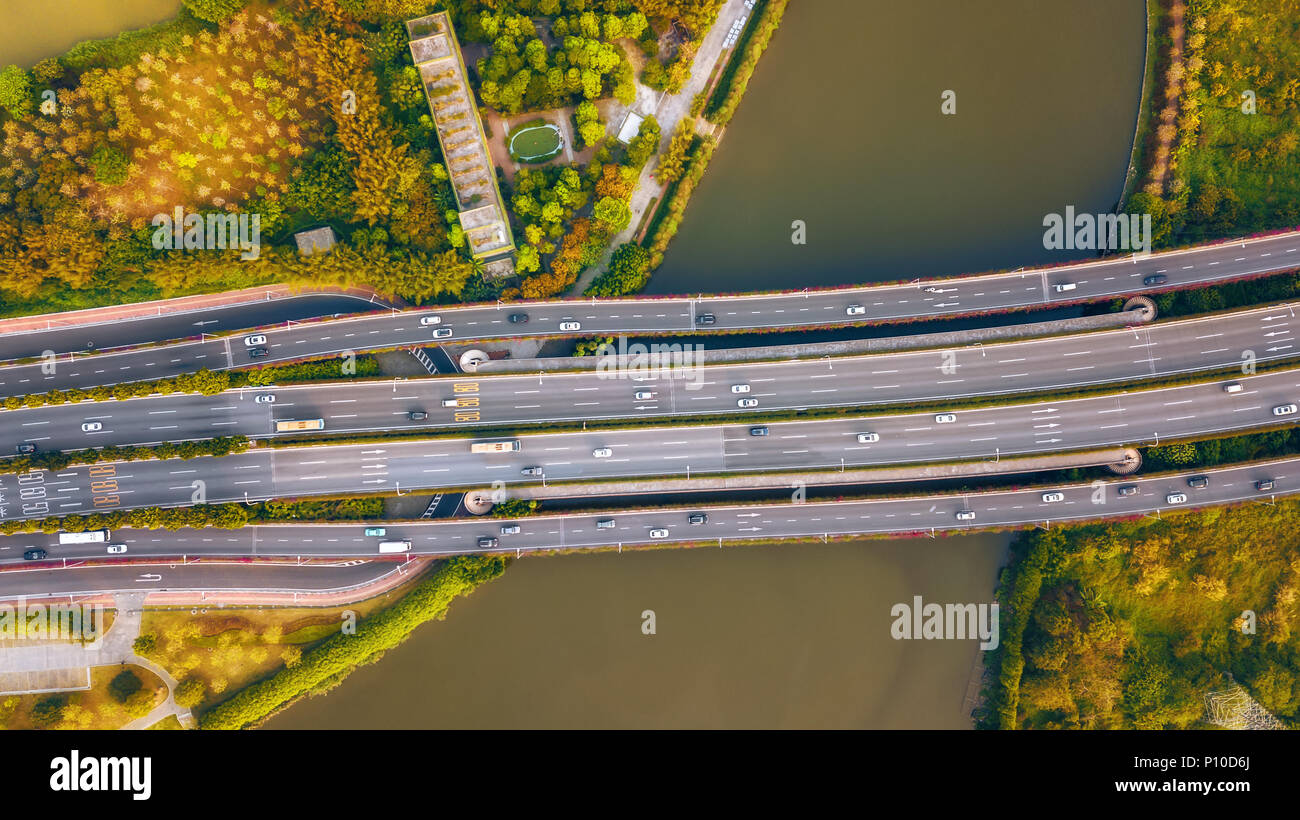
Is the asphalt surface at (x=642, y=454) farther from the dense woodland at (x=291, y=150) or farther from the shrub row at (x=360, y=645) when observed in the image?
the dense woodland at (x=291, y=150)

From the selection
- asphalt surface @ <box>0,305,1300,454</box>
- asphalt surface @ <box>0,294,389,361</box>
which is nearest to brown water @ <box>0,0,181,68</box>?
asphalt surface @ <box>0,294,389,361</box>

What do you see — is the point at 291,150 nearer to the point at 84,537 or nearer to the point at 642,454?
the point at 84,537

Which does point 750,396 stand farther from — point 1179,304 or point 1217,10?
point 1217,10

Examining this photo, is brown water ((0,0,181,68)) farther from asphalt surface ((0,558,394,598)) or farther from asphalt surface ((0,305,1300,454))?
asphalt surface ((0,558,394,598))

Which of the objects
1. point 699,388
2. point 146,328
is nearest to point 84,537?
point 146,328

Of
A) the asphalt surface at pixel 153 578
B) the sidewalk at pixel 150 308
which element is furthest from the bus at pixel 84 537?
the sidewalk at pixel 150 308

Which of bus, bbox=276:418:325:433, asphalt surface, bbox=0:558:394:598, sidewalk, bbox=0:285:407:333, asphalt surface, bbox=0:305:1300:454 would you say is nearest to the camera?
bus, bbox=276:418:325:433
